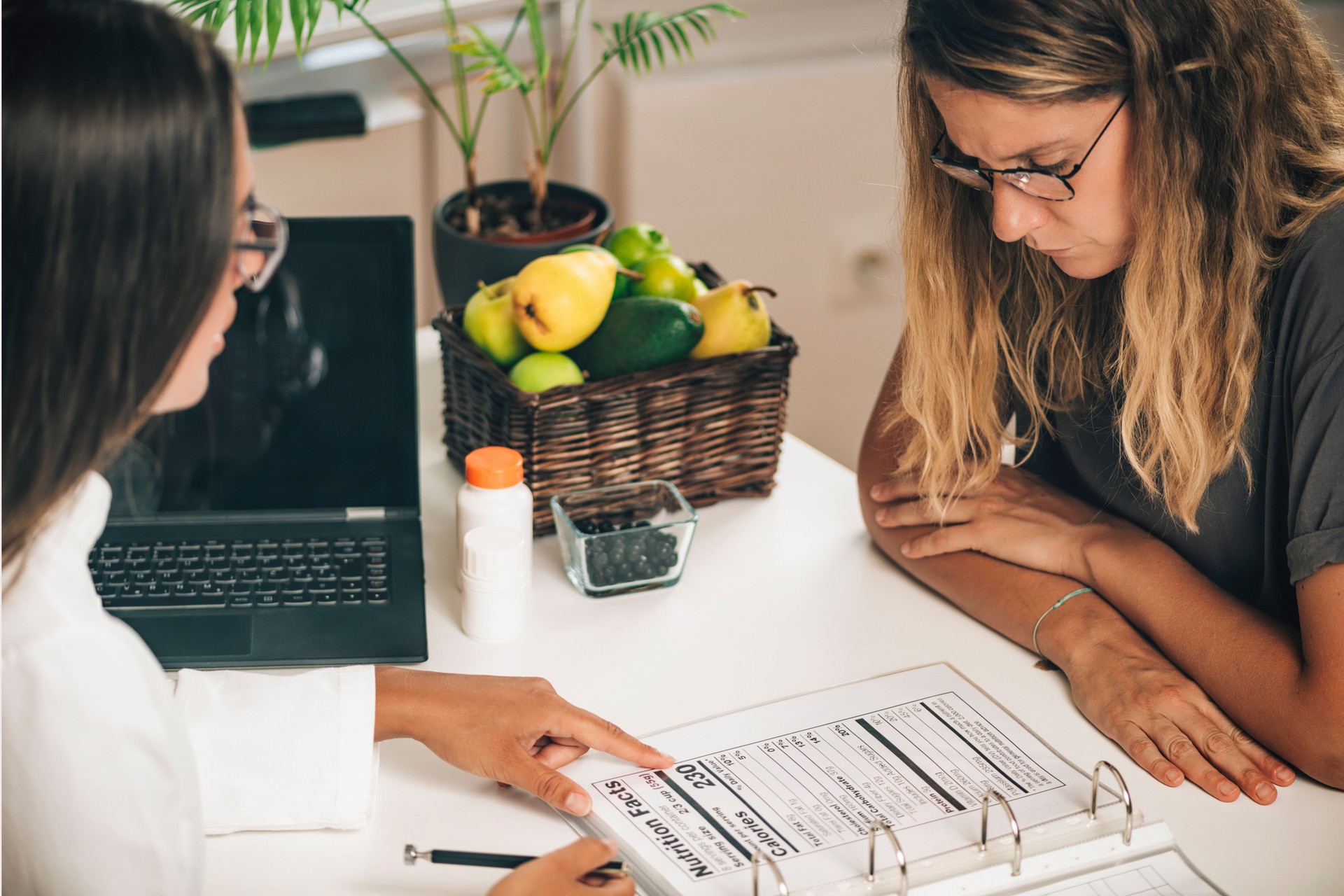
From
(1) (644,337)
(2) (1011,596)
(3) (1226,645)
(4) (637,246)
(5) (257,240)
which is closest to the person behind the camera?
(5) (257,240)

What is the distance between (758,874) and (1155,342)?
0.52 m

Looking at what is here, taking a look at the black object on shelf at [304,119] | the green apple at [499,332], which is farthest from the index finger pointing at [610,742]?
the black object on shelf at [304,119]

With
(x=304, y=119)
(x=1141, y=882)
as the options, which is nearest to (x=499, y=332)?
(x=1141, y=882)

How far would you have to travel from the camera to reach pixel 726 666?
1015mm

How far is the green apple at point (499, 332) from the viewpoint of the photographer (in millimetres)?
1200

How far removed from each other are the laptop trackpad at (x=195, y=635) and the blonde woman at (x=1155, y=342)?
60 cm

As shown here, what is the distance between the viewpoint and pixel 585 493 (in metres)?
1.12

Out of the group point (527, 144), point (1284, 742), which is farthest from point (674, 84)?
point (1284, 742)

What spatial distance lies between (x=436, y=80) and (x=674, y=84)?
16.5 inches

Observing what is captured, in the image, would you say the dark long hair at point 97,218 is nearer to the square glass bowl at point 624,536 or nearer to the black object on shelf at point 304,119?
the square glass bowl at point 624,536

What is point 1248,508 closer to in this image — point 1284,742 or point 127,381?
point 1284,742

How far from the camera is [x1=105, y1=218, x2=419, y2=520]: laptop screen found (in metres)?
1.18

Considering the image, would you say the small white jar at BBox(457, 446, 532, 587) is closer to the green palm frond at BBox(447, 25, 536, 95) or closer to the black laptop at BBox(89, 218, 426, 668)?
the black laptop at BBox(89, 218, 426, 668)

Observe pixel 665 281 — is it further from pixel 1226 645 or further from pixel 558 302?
pixel 1226 645
